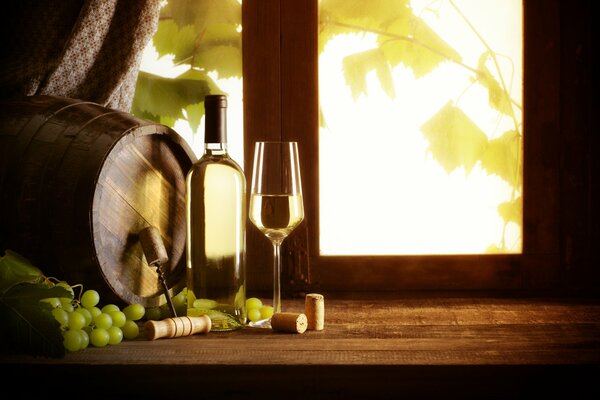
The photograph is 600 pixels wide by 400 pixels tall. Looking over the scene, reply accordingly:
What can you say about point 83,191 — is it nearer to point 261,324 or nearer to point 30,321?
point 30,321

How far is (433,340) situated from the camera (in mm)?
1193

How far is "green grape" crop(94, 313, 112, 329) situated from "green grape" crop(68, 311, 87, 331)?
3cm

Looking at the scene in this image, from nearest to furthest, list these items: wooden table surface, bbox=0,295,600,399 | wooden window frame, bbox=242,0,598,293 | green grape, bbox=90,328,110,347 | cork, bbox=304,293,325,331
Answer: wooden table surface, bbox=0,295,600,399, green grape, bbox=90,328,110,347, cork, bbox=304,293,325,331, wooden window frame, bbox=242,0,598,293

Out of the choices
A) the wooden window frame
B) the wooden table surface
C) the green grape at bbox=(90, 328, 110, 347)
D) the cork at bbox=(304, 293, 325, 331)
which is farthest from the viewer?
the wooden window frame

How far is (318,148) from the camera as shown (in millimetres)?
1564

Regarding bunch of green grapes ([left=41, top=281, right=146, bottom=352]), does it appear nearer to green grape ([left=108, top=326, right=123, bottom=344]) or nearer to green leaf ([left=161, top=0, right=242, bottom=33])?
green grape ([left=108, top=326, right=123, bottom=344])

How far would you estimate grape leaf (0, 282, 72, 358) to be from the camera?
107 centimetres

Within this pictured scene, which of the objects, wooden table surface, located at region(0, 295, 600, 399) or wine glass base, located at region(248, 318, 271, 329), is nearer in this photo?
wooden table surface, located at region(0, 295, 600, 399)

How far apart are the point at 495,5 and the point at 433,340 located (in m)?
0.78

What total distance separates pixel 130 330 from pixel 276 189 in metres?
0.35

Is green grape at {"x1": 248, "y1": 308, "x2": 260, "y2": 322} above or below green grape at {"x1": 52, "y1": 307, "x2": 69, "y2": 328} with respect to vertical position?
below

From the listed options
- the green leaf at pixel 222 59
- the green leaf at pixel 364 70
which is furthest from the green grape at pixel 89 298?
the green leaf at pixel 364 70

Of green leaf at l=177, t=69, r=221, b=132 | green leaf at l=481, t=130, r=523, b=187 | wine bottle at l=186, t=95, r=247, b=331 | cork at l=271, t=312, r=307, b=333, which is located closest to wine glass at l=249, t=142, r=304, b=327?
wine bottle at l=186, t=95, r=247, b=331

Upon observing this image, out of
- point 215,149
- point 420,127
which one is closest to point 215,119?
point 215,149
